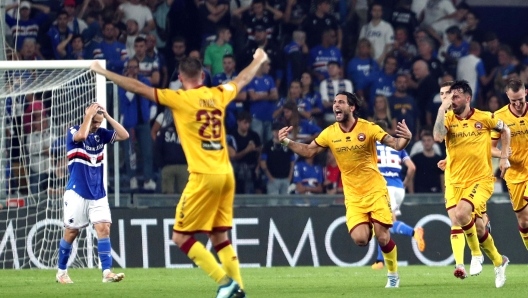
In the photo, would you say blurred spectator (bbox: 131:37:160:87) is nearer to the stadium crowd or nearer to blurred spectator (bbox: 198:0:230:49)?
the stadium crowd

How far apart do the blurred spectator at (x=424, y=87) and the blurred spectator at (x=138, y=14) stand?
556 cm

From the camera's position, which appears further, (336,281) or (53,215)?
(53,215)

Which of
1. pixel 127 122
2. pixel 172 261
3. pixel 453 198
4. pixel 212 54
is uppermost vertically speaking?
pixel 212 54

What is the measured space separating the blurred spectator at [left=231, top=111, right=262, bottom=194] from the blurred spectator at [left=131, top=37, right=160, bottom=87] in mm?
1835

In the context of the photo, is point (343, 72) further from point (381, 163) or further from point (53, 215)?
point (53, 215)

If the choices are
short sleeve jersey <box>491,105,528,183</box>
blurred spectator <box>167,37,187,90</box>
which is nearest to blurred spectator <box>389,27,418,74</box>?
blurred spectator <box>167,37,187,90</box>

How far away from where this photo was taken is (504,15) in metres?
22.3

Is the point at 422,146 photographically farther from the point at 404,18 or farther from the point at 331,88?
the point at 404,18

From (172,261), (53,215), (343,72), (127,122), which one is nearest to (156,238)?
(172,261)

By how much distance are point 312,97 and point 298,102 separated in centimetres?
37

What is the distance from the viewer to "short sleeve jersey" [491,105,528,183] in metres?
12.1

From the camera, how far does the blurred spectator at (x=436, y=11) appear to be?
840 inches

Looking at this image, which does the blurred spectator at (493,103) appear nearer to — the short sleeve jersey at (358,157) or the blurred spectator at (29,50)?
the short sleeve jersey at (358,157)

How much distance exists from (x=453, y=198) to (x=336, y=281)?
75.0 inches
